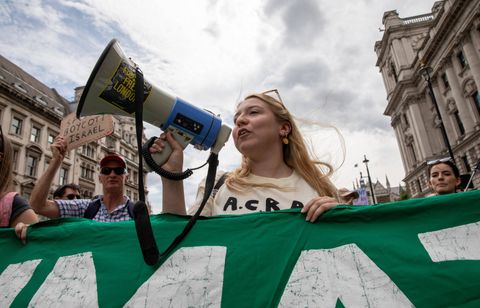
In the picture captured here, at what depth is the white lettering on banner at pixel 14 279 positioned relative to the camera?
1.61 metres

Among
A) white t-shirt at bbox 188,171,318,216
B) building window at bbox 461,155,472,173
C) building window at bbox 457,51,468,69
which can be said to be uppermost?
building window at bbox 457,51,468,69

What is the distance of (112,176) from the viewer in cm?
353

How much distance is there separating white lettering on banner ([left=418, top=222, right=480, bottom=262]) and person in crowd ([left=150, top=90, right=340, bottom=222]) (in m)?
0.44

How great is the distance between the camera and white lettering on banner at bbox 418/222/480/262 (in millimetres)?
1360

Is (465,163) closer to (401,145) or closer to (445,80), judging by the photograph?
(445,80)

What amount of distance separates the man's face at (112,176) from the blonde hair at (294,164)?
1.84m

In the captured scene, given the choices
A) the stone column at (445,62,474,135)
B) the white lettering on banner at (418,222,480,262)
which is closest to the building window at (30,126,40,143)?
the white lettering on banner at (418,222,480,262)

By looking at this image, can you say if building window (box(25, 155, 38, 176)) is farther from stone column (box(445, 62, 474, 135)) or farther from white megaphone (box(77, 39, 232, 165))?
stone column (box(445, 62, 474, 135))

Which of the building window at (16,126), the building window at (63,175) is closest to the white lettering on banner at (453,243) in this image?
the building window at (16,126)

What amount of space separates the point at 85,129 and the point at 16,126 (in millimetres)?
26139

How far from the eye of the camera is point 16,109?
24.5 meters

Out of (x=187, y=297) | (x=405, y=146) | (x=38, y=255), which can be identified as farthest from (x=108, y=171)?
(x=405, y=146)

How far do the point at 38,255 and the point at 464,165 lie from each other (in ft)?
109

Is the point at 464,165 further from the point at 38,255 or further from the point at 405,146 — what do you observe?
the point at 38,255
